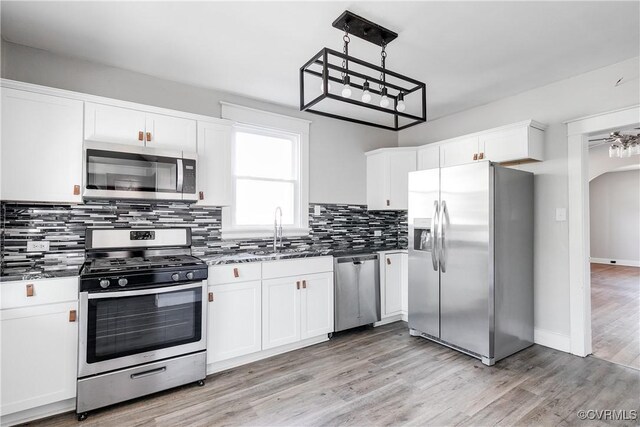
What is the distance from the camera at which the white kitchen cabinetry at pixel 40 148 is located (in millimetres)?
2268

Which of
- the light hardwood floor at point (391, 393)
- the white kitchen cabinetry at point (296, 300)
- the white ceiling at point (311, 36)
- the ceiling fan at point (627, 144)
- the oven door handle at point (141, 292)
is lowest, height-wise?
the light hardwood floor at point (391, 393)

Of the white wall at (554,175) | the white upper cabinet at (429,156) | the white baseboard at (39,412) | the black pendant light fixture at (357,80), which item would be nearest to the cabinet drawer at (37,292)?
the white baseboard at (39,412)

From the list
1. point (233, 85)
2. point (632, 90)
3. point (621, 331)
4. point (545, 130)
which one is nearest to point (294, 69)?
point (233, 85)

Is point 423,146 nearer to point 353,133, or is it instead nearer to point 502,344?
point 353,133

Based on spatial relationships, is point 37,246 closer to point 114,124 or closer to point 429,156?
point 114,124

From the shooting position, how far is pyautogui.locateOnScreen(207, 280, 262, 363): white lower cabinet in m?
2.74

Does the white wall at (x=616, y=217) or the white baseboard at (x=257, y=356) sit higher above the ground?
the white wall at (x=616, y=217)

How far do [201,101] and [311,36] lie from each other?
1461 mm

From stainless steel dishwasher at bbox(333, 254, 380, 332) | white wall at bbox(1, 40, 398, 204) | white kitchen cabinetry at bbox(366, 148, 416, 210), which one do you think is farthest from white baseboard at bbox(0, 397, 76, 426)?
white kitchen cabinetry at bbox(366, 148, 416, 210)

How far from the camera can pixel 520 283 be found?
322cm

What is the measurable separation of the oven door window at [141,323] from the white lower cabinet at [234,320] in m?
0.17

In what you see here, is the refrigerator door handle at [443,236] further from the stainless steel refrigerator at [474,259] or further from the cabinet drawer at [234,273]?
the cabinet drawer at [234,273]

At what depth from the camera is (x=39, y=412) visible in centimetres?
216

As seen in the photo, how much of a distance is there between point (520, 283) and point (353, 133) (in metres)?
2.63
